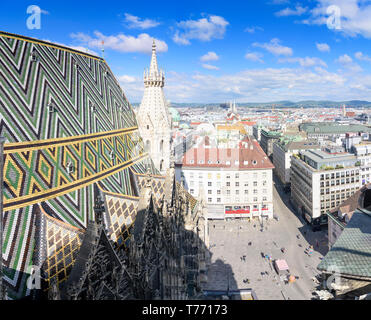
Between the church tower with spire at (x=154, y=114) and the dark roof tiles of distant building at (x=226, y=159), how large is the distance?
24.4 meters

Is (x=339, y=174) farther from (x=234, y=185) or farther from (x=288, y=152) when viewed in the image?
(x=288, y=152)

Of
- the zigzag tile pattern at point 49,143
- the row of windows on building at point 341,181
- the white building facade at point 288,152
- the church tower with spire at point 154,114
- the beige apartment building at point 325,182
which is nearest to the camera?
the zigzag tile pattern at point 49,143

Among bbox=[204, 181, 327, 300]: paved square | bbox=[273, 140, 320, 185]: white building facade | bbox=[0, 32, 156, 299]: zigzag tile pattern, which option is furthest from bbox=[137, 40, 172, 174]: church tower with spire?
bbox=[273, 140, 320, 185]: white building facade

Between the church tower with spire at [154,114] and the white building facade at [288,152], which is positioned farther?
the white building facade at [288,152]

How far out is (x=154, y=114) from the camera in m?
30.8

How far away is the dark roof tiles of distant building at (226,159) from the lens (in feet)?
180

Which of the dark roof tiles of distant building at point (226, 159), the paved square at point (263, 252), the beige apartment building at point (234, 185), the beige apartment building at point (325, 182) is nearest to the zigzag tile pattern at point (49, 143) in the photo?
the paved square at point (263, 252)

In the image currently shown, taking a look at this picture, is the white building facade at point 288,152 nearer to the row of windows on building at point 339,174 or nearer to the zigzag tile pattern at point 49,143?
the row of windows on building at point 339,174

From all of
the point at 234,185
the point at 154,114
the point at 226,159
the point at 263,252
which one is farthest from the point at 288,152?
the point at 154,114

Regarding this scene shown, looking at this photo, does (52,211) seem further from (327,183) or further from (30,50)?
(327,183)

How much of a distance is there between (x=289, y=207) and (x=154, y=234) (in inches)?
1916

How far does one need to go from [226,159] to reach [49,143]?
4326 centimetres

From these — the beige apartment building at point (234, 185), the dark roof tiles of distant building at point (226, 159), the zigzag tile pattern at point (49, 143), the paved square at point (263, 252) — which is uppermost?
the zigzag tile pattern at point (49, 143)

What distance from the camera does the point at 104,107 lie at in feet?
73.9
